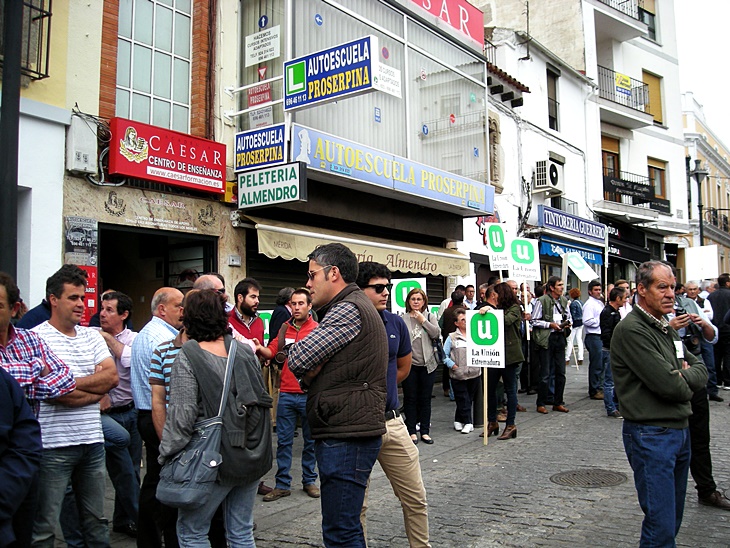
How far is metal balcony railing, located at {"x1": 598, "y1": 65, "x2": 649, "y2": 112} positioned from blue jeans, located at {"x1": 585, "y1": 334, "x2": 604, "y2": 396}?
1675cm

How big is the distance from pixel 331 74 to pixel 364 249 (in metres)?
3.66

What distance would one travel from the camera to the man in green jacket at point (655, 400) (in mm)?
3678

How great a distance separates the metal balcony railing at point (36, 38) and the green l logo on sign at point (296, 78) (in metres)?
3.16

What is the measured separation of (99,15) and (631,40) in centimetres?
2457

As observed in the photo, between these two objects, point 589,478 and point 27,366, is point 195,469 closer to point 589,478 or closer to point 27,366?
point 27,366

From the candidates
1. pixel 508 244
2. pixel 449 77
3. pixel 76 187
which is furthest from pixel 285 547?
pixel 449 77

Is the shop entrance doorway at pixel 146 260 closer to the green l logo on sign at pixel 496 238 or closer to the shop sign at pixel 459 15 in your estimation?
the green l logo on sign at pixel 496 238

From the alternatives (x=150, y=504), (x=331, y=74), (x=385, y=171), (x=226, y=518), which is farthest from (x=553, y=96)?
(x=226, y=518)

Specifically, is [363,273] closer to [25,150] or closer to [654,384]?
[654,384]

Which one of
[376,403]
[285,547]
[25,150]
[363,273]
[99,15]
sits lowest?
[285,547]

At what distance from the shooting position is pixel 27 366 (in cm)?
338

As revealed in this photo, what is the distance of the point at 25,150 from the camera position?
7895mm

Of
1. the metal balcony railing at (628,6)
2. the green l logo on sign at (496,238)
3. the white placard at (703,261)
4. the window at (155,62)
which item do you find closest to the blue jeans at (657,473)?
the green l logo on sign at (496,238)

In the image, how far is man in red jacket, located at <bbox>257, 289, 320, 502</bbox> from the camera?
20.6 ft
